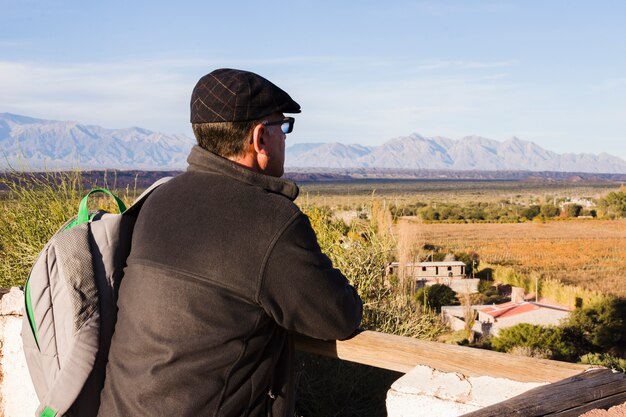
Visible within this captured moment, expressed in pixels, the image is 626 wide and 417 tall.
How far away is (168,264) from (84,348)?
0.38 meters

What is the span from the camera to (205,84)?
182 cm

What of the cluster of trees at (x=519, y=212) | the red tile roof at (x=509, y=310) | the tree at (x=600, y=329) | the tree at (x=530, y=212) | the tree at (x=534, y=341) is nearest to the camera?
the tree at (x=534, y=341)

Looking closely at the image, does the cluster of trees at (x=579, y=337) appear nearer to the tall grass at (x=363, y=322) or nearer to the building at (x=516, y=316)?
the building at (x=516, y=316)

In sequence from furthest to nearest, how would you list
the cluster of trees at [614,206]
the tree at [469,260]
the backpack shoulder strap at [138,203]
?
the cluster of trees at [614,206] < the tree at [469,260] < the backpack shoulder strap at [138,203]

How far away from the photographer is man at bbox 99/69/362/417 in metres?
1.63

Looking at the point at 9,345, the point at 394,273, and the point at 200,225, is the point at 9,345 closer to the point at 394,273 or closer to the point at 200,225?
the point at 200,225

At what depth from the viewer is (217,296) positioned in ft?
5.38

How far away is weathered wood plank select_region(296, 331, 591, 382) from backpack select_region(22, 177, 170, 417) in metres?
0.61

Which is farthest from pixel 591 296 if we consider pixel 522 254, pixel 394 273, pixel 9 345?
pixel 9 345

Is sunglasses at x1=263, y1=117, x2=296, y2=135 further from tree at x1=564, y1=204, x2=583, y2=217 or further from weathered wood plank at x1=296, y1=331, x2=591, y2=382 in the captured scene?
tree at x1=564, y1=204, x2=583, y2=217

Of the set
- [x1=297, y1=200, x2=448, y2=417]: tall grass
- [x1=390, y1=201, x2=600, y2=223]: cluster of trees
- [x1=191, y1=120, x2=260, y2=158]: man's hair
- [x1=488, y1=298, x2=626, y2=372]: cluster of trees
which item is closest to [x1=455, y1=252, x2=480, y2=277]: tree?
[x1=488, y1=298, x2=626, y2=372]: cluster of trees

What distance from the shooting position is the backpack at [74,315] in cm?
183

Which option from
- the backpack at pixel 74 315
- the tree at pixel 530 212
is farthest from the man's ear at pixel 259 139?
the tree at pixel 530 212

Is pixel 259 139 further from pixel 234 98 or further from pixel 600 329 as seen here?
pixel 600 329
